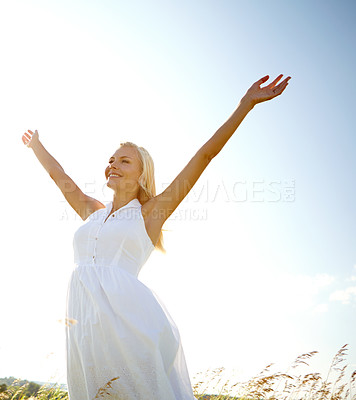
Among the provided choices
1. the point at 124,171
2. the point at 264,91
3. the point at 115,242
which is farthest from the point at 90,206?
the point at 264,91

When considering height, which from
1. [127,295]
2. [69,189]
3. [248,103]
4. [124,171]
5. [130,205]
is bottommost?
[127,295]

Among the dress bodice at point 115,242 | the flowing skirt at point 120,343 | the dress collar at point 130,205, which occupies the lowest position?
the flowing skirt at point 120,343

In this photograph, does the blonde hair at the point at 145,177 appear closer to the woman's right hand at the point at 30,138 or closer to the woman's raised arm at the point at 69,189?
the woman's raised arm at the point at 69,189

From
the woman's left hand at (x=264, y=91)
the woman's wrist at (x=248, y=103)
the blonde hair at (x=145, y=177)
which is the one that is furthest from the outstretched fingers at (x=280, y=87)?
the blonde hair at (x=145, y=177)

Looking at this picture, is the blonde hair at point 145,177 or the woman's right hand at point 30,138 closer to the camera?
the blonde hair at point 145,177

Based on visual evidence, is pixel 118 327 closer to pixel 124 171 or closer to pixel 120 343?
pixel 120 343

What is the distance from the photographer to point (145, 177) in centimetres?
334

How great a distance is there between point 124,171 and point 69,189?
0.71 meters

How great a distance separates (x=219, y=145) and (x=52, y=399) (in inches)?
114

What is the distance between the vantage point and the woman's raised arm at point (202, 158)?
287cm

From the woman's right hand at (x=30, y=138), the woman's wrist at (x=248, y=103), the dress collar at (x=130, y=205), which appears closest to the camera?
the woman's wrist at (x=248, y=103)

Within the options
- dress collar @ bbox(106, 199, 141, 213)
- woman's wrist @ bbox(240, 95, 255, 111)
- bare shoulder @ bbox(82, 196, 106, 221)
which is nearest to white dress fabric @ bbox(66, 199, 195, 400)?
dress collar @ bbox(106, 199, 141, 213)

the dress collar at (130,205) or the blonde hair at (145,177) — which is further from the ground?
the blonde hair at (145,177)

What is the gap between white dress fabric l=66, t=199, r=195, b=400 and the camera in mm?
2371
